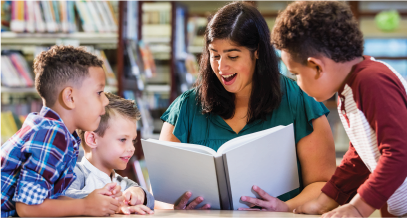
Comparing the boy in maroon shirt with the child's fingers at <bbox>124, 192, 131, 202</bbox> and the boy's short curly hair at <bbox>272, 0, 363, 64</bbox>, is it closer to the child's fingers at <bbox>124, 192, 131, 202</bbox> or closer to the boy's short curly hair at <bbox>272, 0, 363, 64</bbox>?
the boy's short curly hair at <bbox>272, 0, 363, 64</bbox>

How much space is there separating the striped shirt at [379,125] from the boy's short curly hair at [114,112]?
0.73 meters

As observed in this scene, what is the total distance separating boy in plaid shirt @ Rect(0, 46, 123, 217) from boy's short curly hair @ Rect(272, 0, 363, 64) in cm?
54

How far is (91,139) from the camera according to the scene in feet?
4.27

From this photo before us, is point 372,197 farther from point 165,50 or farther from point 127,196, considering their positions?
point 165,50

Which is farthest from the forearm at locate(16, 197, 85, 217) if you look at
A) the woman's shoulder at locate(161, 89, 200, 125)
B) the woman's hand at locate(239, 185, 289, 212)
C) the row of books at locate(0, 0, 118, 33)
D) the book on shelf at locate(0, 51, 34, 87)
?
the book on shelf at locate(0, 51, 34, 87)

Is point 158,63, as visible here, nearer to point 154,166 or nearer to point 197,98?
point 197,98

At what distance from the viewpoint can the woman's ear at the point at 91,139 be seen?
1295 mm

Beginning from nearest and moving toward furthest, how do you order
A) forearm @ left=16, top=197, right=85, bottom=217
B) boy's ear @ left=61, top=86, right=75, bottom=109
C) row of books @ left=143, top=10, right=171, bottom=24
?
forearm @ left=16, top=197, right=85, bottom=217 → boy's ear @ left=61, top=86, right=75, bottom=109 → row of books @ left=143, top=10, right=171, bottom=24

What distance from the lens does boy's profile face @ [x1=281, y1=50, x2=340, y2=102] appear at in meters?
0.90

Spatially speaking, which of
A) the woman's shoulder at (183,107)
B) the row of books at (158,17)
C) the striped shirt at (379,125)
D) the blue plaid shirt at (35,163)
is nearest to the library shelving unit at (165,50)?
the row of books at (158,17)

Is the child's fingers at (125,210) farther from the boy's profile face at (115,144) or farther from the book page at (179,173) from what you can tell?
the boy's profile face at (115,144)

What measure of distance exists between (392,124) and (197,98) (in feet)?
2.66

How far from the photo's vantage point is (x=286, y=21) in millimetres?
900

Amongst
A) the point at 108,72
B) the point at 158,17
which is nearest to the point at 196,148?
the point at 108,72
